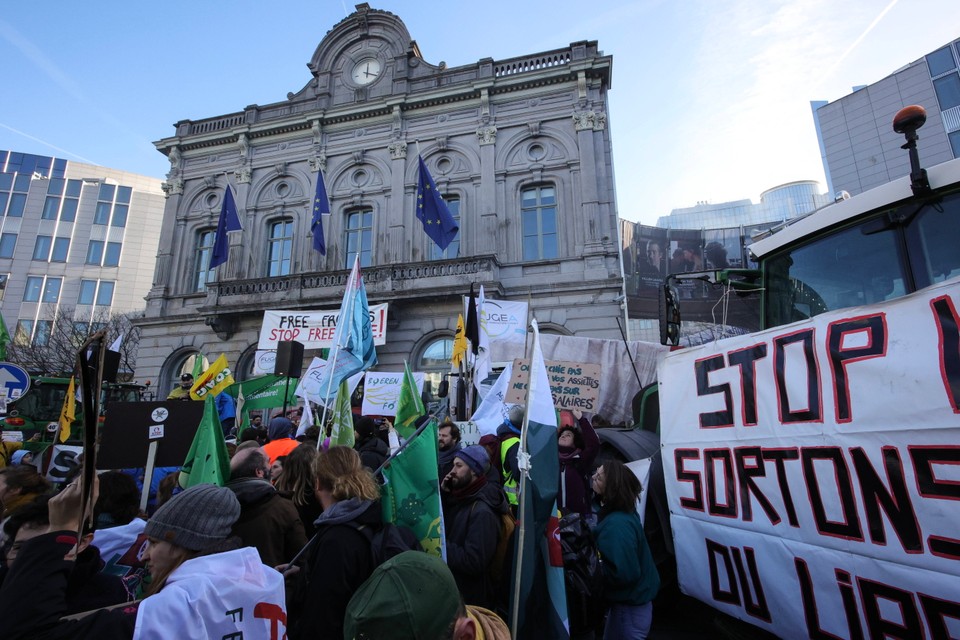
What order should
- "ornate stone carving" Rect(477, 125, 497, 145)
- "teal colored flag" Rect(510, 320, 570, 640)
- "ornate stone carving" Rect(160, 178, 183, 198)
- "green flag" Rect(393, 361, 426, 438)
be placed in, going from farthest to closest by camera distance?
1. "ornate stone carving" Rect(160, 178, 183, 198)
2. "ornate stone carving" Rect(477, 125, 497, 145)
3. "green flag" Rect(393, 361, 426, 438)
4. "teal colored flag" Rect(510, 320, 570, 640)

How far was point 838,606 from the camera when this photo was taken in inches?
102

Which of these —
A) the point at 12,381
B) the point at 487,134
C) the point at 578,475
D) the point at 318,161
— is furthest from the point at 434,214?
the point at 578,475

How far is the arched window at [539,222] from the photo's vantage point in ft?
58.2

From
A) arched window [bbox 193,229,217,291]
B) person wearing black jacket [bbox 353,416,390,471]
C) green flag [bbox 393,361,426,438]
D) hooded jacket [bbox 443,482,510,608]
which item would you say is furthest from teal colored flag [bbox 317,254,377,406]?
→ arched window [bbox 193,229,217,291]

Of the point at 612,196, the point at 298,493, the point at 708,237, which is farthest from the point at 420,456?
the point at 708,237

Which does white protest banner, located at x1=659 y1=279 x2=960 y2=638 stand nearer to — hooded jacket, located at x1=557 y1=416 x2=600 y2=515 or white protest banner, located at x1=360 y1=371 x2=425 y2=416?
hooded jacket, located at x1=557 y1=416 x2=600 y2=515

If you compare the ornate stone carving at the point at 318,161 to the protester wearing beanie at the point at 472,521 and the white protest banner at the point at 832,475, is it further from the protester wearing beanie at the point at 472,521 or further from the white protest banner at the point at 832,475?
the white protest banner at the point at 832,475

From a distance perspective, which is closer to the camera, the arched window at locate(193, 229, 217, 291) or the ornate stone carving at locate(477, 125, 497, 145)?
the ornate stone carving at locate(477, 125, 497, 145)

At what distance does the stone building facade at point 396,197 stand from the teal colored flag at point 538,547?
13.1 meters

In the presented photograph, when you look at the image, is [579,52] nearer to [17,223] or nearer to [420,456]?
[420,456]

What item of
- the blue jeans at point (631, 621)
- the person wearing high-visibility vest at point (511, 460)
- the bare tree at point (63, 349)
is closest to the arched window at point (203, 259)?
the bare tree at point (63, 349)

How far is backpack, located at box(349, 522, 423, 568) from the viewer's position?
8.29 feet

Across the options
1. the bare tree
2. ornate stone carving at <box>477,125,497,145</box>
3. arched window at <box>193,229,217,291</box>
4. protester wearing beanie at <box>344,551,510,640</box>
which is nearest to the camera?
protester wearing beanie at <box>344,551,510,640</box>

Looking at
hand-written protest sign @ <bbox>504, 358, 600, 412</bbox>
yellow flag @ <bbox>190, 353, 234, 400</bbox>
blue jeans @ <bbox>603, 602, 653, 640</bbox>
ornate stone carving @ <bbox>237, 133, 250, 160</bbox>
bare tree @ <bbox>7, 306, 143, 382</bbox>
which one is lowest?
blue jeans @ <bbox>603, 602, 653, 640</bbox>
